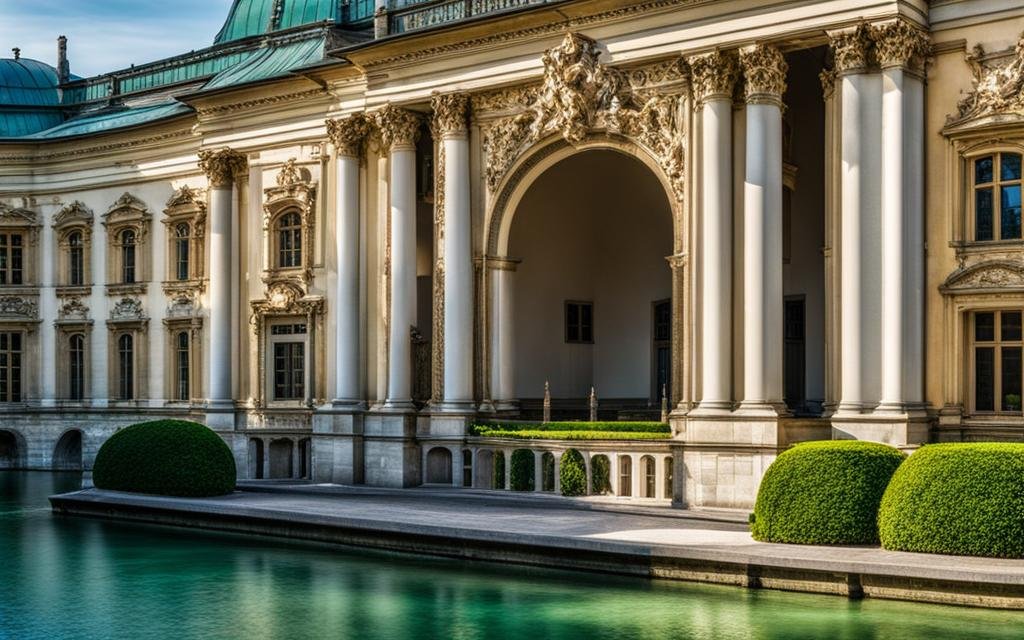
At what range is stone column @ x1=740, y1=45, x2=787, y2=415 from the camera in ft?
76.1

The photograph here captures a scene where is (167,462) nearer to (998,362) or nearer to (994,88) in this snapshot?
(998,362)

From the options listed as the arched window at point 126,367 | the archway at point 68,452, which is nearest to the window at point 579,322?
the arched window at point 126,367

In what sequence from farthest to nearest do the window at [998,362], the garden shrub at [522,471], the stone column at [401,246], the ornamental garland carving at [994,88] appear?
the stone column at [401,246]
the garden shrub at [522,471]
the window at [998,362]
the ornamental garland carving at [994,88]

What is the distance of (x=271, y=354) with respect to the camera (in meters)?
33.0

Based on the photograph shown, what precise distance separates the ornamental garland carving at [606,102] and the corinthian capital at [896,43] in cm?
381

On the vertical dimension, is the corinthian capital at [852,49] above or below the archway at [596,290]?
above

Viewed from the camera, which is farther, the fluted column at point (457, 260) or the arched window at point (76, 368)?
the arched window at point (76, 368)

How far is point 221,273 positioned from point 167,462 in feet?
27.9

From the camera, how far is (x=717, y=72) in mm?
23969

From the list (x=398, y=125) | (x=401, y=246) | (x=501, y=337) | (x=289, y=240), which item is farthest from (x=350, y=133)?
(x=501, y=337)

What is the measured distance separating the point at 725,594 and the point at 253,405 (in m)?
18.8

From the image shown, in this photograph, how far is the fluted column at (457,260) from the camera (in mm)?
28125

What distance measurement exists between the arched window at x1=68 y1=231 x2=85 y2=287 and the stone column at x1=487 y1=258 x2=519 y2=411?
16.5 metres

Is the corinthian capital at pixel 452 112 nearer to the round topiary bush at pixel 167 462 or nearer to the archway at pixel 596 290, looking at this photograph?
the archway at pixel 596 290
